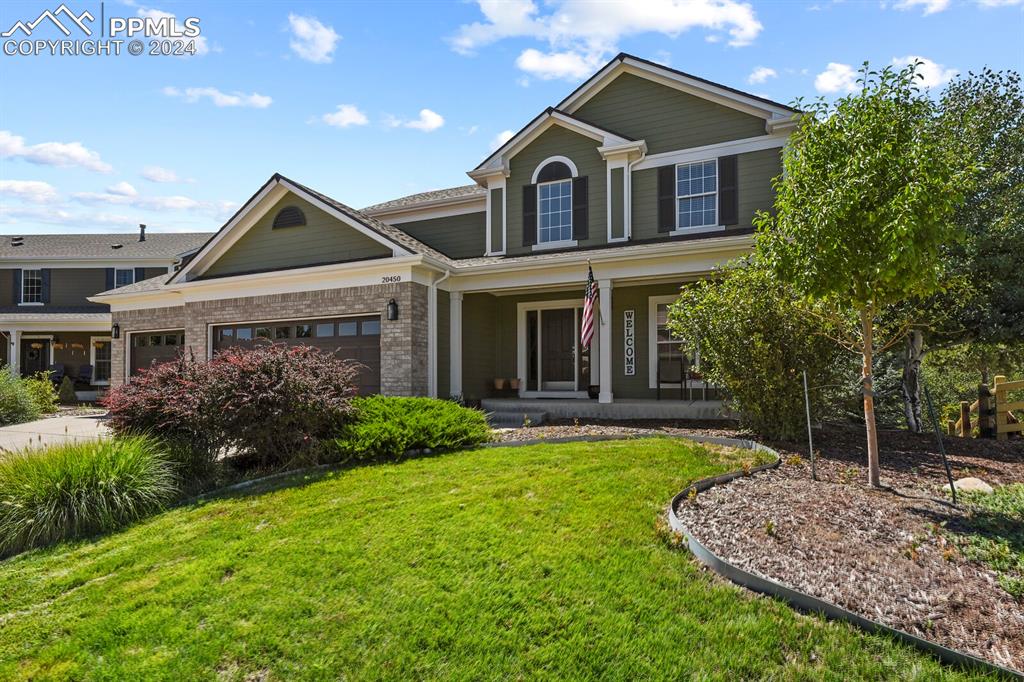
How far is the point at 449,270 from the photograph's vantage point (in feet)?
40.4

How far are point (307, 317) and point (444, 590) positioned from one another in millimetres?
10606

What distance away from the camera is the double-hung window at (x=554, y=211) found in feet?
43.1

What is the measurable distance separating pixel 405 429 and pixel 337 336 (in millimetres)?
5911

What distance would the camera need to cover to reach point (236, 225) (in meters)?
14.1

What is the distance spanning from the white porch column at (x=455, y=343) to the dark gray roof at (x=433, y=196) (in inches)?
118

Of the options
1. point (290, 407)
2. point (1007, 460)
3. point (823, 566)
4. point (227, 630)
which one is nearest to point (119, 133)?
point (290, 407)

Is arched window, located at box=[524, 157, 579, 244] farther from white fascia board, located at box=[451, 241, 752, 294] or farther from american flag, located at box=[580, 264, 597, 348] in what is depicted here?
american flag, located at box=[580, 264, 597, 348]

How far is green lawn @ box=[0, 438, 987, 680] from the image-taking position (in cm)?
295

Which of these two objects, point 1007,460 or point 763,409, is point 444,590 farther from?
point 1007,460

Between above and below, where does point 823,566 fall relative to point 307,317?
below

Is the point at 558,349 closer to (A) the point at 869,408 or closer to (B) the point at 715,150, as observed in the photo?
(B) the point at 715,150

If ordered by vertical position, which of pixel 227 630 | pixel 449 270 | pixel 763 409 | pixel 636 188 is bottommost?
pixel 227 630

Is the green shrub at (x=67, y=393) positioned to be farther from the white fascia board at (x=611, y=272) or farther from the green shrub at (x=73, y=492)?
the green shrub at (x=73, y=492)

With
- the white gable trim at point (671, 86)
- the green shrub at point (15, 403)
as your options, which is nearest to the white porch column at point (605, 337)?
the white gable trim at point (671, 86)
